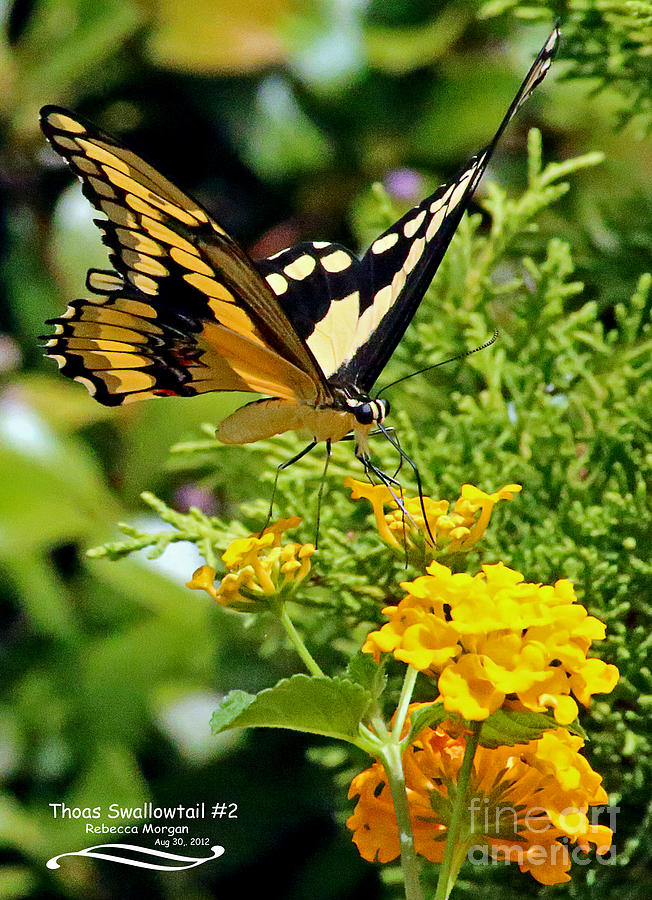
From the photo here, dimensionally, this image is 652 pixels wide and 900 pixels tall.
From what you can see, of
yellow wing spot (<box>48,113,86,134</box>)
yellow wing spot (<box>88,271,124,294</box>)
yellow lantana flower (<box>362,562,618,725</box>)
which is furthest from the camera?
yellow wing spot (<box>88,271,124,294</box>)

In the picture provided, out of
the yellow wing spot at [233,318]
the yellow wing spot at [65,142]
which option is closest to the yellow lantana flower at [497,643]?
the yellow wing spot at [233,318]

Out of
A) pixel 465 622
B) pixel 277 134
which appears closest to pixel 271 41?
pixel 277 134

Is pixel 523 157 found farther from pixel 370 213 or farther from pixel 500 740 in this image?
pixel 500 740

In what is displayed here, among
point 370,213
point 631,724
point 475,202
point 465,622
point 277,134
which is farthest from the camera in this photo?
point 277,134

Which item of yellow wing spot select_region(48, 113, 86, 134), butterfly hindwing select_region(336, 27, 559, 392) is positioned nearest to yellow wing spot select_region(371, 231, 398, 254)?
butterfly hindwing select_region(336, 27, 559, 392)

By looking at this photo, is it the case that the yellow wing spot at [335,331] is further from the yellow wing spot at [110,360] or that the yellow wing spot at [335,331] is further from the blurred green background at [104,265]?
the blurred green background at [104,265]

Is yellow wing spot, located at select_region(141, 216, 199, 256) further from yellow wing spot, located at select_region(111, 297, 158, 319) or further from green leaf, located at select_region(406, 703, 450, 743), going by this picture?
Result: green leaf, located at select_region(406, 703, 450, 743)

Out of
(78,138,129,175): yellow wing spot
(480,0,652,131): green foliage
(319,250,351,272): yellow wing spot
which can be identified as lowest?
(319,250,351,272): yellow wing spot
